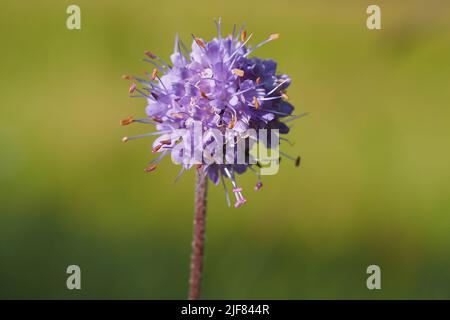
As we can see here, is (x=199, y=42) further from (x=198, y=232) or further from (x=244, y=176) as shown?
(x=244, y=176)

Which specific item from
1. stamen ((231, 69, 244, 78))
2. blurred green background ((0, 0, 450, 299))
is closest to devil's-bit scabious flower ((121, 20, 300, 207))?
stamen ((231, 69, 244, 78))

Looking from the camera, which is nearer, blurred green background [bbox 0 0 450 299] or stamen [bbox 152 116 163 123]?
stamen [bbox 152 116 163 123]

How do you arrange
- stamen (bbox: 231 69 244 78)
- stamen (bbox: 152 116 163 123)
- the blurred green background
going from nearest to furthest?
stamen (bbox: 231 69 244 78) < stamen (bbox: 152 116 163 123) < the blurred green background

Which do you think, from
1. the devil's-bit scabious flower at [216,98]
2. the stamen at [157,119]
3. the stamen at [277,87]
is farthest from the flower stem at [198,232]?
the stamen at [277,87]

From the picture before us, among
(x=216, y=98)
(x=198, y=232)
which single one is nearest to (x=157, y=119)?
(x=216, y=98)

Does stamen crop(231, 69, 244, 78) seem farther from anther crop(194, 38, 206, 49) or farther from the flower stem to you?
the flower stem

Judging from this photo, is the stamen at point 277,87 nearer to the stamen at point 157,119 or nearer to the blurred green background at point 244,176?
the stamen at point 157,119
